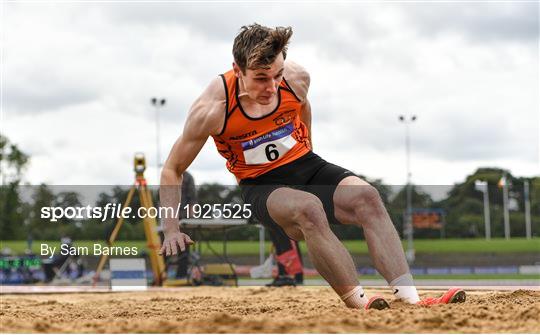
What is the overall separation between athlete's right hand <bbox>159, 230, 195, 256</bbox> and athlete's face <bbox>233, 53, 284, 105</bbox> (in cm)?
94

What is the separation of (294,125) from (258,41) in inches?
30.7

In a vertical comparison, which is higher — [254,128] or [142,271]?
[254,128]

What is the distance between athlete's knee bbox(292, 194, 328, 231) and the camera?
4.48m

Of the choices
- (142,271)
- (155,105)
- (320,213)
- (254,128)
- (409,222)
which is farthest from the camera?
(155,105)

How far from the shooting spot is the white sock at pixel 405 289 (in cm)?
452

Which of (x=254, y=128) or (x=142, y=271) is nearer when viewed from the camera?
(x=254, y=128)

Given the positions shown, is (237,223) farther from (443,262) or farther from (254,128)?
(443,262)

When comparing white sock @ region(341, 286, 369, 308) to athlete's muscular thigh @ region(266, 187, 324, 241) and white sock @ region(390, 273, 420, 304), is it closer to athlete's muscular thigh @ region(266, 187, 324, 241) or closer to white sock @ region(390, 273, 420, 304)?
white sock @ region(390, 273, 420, 304)

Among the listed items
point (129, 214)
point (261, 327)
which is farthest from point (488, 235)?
point (261, 327)

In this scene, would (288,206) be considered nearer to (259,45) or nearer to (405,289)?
(405,289)

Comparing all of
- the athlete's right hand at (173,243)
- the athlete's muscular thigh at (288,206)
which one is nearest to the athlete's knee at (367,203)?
the athlete's muscular thigh at (288,206)

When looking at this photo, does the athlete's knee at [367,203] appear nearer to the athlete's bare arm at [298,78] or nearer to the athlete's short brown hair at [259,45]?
the athlete's bare arm at [298,78]

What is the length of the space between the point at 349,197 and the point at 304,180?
385 mm

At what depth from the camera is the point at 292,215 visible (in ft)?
14.9
